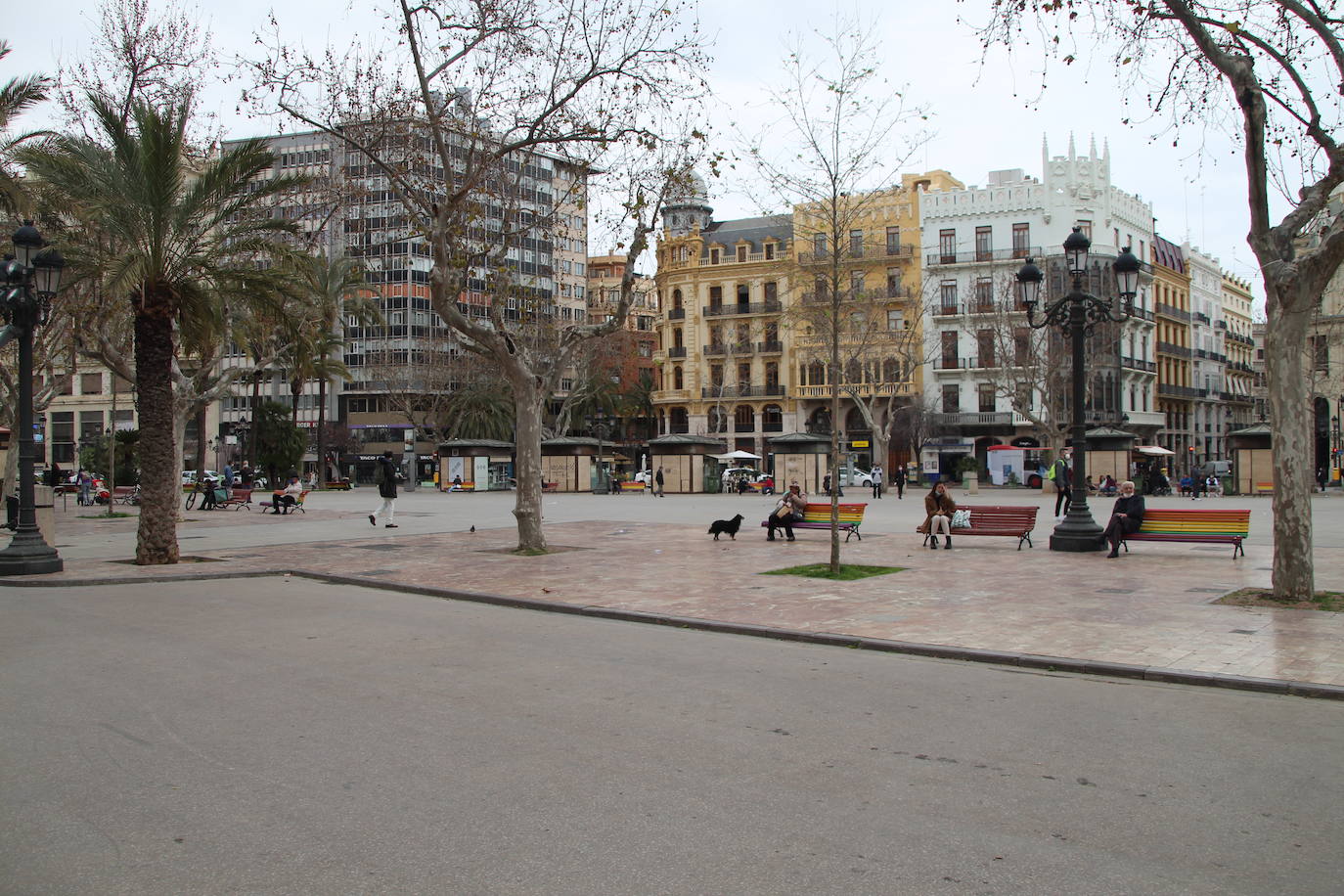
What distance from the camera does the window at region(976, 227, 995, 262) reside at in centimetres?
6050

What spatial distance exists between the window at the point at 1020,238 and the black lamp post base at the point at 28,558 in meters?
55.4

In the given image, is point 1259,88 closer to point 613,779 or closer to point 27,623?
point 613,779

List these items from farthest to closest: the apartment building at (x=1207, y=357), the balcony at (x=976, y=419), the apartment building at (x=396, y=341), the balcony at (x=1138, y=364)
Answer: the apartment building at (x=1207, y=357) < the balcony at (x=1138, y=364) < the balcony at (x=976, y=419) < the apartment building at (x=396, y=341)

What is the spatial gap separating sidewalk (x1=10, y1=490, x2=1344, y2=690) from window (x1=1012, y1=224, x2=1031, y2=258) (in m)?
38.2

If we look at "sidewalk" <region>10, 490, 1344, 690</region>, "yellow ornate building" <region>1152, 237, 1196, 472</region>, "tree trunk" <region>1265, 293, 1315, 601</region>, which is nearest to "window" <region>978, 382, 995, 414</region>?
"yellow ornate building" <region>1152, 237, 1196, 472</region>

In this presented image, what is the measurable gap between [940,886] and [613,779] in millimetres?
1794

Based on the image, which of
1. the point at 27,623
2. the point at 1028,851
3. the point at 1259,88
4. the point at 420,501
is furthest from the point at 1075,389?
the point at 420,501

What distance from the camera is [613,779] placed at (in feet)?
16.1

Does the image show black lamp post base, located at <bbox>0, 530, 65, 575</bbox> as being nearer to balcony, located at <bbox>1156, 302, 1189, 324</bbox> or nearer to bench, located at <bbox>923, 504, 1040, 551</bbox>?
bench, located at <bbox>923, 504, 1040, 551</bbox>

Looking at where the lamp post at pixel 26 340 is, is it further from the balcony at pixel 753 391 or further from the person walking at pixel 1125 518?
the balcony at pixel 753 391

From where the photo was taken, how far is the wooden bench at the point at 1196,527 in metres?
14.5

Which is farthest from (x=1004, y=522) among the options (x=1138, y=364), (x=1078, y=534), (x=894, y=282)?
(x=1138, y=364)

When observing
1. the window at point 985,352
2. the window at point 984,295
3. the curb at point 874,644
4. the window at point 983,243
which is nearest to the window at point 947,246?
the window at point 983,243

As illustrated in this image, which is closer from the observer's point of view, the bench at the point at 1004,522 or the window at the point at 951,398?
the bench at the point at 1004,522
